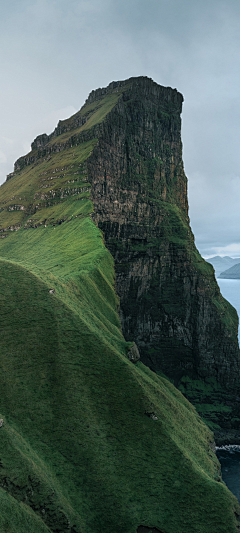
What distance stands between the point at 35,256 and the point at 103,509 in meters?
81.5

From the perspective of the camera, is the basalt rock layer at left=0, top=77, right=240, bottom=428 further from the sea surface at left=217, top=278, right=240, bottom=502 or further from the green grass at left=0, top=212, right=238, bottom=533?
the green grass at left=0, top=212, right=238, bottom=533

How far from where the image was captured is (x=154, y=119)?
175m

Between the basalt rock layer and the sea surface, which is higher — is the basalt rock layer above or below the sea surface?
above

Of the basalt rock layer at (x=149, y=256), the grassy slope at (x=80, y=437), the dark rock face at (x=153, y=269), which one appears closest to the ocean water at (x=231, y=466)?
the basalt rock layer at (x=149, y=256)

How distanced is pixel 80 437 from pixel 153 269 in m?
115

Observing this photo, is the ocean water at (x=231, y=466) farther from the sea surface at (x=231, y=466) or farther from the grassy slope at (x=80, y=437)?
the grassy slope at (x=80, y=437)

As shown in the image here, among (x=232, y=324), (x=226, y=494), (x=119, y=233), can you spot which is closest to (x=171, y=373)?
(x=232, y=324)

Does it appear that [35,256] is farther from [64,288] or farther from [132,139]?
[132,139]

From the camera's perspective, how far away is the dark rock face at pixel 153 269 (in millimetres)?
148625

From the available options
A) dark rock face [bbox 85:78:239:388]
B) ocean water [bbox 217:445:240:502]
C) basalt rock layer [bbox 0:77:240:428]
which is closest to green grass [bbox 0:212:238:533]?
ocean water [bbox 217:445:240:502]

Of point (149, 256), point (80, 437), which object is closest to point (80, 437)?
point (80, 437)

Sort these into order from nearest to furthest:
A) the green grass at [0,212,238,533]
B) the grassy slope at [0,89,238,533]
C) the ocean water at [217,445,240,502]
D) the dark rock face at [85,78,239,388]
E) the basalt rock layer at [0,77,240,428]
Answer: the grassy slope at [0,89,238,533], the green grass at [0,212,238,533], the ocean water at [217,445,240,502], the basalt rock layer at [0,77,240,428], the dark rock face at [85,78,239,388]

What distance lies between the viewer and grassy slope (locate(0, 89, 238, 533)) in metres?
40.6

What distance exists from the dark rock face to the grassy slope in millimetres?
83086
